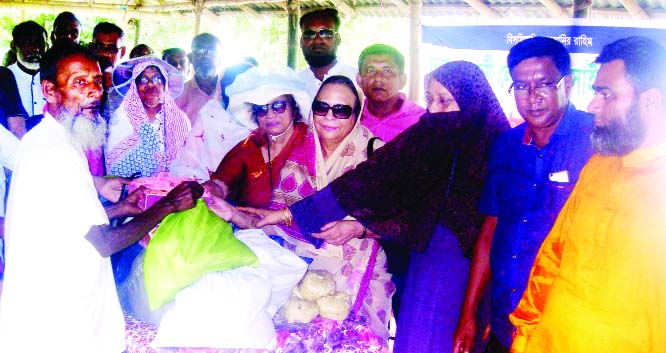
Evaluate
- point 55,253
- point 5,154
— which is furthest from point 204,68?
point 55,253

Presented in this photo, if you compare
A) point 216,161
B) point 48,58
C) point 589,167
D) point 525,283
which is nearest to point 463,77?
point 589,167

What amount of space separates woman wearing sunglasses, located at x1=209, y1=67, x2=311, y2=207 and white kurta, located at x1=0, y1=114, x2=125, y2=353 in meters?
0.99

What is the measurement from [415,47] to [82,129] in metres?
5.97

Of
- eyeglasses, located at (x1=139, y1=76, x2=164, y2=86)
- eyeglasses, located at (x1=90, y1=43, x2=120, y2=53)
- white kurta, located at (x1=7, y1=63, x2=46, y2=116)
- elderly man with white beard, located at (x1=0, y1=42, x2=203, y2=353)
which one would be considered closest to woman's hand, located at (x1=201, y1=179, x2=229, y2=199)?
elderly man with white beard, located at (x1=0, y1=42, x2=203, y2=353)

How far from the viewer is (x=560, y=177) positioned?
2.38m

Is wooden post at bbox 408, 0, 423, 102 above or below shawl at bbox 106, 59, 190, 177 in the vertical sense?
above

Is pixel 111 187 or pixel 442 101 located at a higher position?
pixel 442 101

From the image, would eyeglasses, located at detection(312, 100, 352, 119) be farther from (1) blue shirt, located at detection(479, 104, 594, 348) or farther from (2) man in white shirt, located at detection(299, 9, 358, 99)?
(2) man in white shirt, located at detection(299, 9, 358, 99)

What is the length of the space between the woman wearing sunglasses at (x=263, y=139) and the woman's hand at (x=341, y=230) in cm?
41

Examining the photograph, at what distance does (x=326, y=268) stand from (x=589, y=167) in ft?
4.65

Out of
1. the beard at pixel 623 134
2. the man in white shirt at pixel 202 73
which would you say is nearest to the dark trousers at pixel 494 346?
the beard at pixel 623 134

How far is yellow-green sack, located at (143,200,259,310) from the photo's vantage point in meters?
2.57

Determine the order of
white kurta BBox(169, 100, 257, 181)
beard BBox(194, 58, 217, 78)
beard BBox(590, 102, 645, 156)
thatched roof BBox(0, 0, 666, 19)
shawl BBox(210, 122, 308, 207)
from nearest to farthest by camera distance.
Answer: beard BBox(590, 102, 645, 156)
shawl BBox(210, 122, 308, 207)
white kurta BBox(169, 100, 257, 181)
beard BBox(194, 58, 217, 78)
thatched roof BBox(0, 0, 666, 19)

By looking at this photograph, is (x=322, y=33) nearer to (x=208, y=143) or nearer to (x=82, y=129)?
(x=208, y=143)
